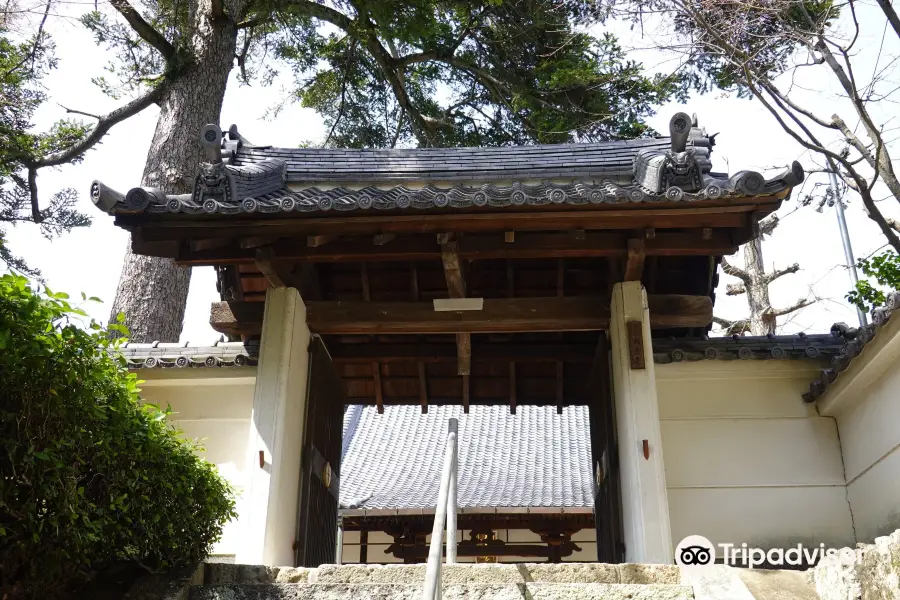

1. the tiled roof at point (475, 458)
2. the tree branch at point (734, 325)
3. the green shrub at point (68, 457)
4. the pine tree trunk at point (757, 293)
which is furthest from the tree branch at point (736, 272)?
the green shrub at point (68, 457)

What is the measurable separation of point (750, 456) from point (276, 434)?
381cm

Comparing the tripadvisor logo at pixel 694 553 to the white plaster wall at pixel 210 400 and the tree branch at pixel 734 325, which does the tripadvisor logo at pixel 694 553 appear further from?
the tree branch at pixel 734 325

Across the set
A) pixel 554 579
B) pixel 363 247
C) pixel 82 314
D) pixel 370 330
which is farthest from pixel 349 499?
pixel 82 314

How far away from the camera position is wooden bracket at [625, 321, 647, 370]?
5.82 m

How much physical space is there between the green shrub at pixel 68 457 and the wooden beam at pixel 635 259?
3333 mm

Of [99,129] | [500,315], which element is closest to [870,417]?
[500,315]

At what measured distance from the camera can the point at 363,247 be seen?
6.00 metres

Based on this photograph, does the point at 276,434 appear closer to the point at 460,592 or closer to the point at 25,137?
the point at 460,592

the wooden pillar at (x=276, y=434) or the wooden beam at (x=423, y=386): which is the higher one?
the wooden beam at (x=423, y=386)

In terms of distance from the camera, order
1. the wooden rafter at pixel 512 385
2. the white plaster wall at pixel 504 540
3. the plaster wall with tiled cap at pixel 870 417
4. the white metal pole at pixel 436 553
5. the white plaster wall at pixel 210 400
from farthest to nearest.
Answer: the white plaster wall at pixel 504 540 → the wooden rafter at pixel 512 385 → the white plaster wall at pixel 210 400 → the plaster wall with tiled cap at pixel 870 417 → the white metal pole at pixel 436 553

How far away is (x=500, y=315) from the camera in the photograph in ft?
21.0

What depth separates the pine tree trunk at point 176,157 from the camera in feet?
36.2

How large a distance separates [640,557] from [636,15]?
785cm

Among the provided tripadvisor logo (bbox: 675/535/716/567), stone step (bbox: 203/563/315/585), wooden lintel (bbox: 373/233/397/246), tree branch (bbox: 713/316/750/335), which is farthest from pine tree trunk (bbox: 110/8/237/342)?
tree branch (bbox: 713/316/750/335)
